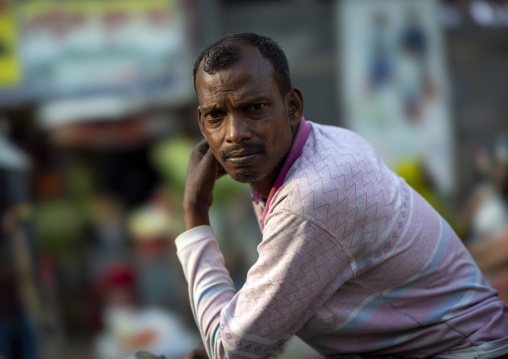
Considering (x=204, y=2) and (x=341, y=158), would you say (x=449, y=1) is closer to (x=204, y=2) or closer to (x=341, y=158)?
(x=204, y=2)

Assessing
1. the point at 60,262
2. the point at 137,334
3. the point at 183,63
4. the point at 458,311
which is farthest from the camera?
the point at 60,262

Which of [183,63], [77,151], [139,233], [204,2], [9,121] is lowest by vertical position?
[139,233]

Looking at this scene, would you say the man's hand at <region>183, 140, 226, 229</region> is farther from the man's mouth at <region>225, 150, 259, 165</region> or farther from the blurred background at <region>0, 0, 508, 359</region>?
the blurred background at <region>0, 0, 508, 359</region>

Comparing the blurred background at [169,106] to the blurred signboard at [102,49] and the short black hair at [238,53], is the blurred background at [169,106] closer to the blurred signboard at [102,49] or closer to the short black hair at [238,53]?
the blurred signboard at [102,49]

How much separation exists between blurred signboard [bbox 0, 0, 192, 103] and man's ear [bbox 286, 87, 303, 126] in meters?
4.66

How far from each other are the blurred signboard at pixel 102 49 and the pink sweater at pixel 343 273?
15.3 ft

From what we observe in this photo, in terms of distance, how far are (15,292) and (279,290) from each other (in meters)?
3.82

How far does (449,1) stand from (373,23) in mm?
999

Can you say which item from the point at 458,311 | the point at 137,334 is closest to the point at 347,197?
the point at 458,311

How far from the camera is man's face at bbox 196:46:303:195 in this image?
1558 mm

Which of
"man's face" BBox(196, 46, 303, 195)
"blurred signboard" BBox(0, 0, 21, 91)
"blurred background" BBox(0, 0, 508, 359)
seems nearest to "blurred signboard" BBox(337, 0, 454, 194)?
"blurred background" BBox(0, 0, 508, 359)

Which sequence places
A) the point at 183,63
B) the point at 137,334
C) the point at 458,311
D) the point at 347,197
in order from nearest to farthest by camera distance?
the point at 347,197, the point at 458,311, the point at 137,334, the point at 183,63

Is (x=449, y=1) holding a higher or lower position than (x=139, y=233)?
higher

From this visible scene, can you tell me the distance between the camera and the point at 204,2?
21.5 ft
